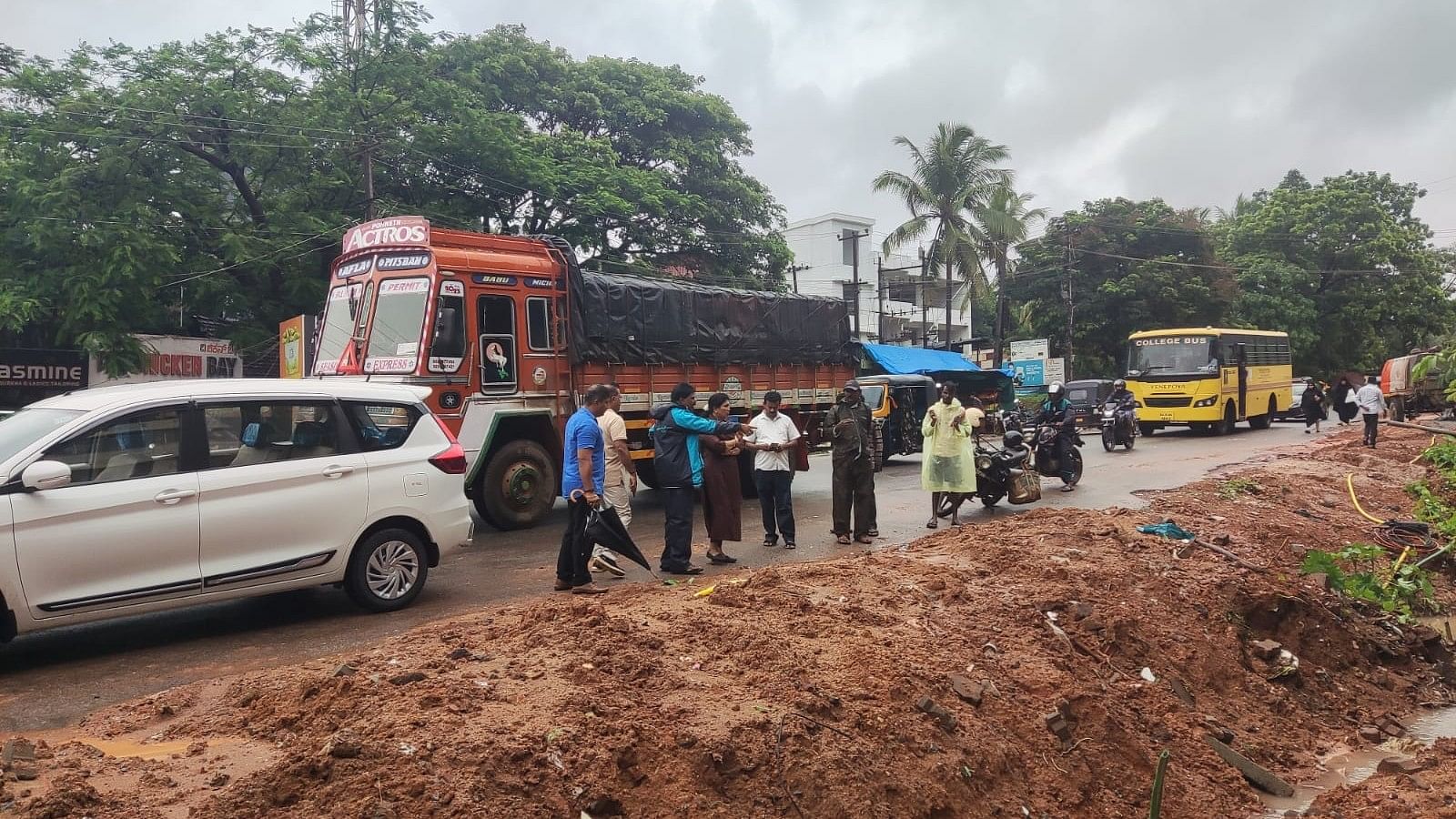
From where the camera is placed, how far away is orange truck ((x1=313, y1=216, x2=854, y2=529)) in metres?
10.0

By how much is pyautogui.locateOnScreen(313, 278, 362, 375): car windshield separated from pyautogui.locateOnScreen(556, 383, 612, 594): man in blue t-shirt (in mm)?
4526

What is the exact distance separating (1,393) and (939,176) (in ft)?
87.6

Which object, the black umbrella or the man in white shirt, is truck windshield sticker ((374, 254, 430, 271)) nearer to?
the man in white shirt

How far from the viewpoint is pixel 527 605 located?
587cm

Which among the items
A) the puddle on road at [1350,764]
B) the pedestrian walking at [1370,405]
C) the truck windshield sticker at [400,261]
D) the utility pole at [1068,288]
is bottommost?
the puddle on road at [1350,764]

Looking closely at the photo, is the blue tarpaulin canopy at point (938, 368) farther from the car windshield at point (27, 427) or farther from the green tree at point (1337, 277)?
the green tree at point (1337, 277)

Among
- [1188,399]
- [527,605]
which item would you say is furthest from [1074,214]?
[527,605]

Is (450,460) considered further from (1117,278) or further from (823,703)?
(1117,278)

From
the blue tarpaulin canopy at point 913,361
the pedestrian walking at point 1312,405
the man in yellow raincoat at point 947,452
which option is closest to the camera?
the man in yellow raincoat at point 947,452

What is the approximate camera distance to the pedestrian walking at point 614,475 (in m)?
7.45

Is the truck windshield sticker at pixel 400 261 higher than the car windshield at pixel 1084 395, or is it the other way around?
the truck windshield sticker at pixel 400 261

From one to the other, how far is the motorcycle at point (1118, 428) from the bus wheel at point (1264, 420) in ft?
30.9

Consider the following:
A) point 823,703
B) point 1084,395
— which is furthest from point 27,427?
point 1084,395

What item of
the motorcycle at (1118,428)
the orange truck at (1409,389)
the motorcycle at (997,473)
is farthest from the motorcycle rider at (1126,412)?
the orange truck at (1409,389)
